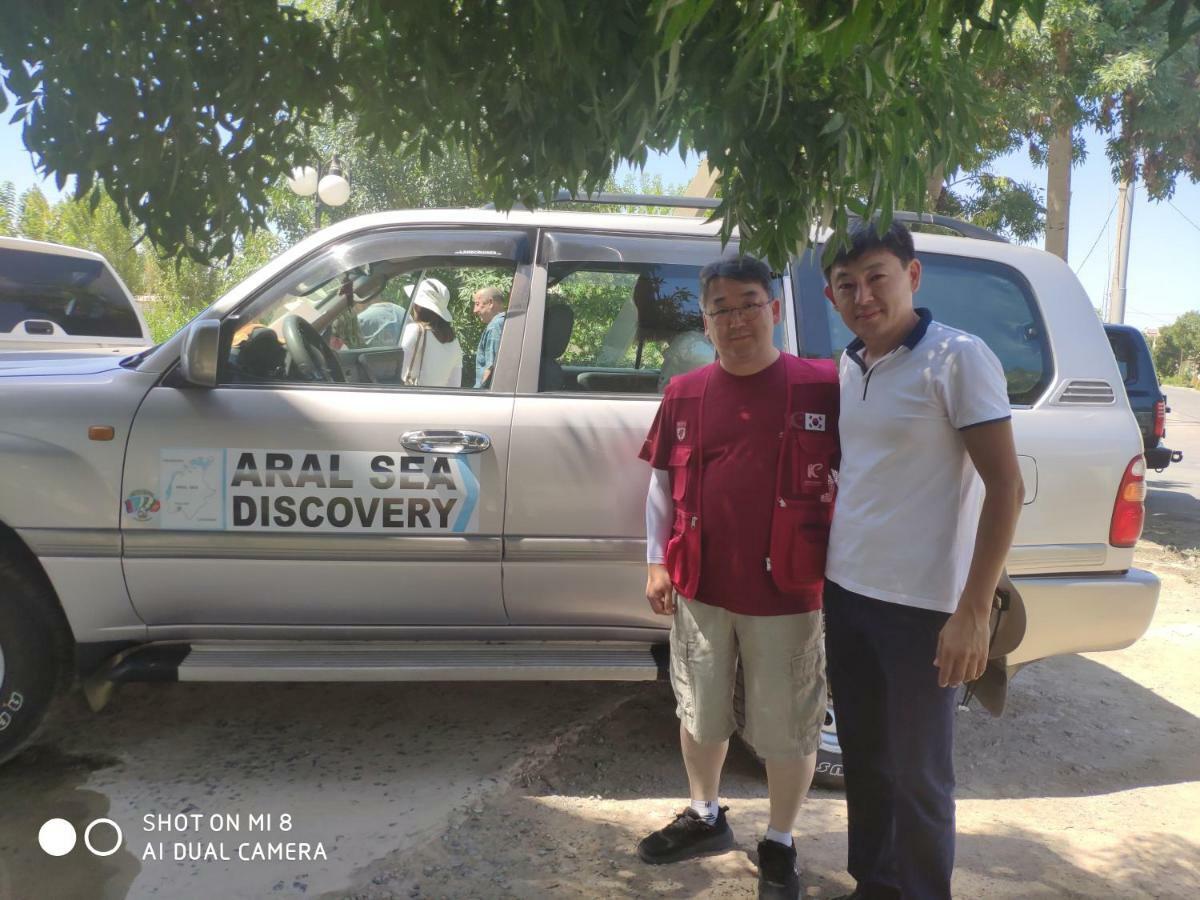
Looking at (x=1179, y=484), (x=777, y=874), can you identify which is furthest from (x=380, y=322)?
(x=1179, y=484)

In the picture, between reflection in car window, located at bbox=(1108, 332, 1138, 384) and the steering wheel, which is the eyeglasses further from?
reflection in car window, located at bbox=(1108, 332, 1138, 384)

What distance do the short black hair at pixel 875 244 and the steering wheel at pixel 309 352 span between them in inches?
72.5

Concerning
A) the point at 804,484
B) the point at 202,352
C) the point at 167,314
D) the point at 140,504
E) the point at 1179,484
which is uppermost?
the point at 167,314

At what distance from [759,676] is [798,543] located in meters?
0.41

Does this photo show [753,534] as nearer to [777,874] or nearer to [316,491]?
[777,874]

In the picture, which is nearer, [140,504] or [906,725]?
[906,725]

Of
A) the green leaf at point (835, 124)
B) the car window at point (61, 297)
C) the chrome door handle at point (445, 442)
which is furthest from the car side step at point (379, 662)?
the car window at point (61, 297)

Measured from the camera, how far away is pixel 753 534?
8.21 feet

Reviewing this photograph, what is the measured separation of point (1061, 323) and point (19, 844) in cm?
383

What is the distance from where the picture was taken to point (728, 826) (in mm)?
2895

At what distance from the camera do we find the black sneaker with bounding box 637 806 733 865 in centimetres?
279

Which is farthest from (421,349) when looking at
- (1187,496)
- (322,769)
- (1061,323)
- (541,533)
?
(1187,496)

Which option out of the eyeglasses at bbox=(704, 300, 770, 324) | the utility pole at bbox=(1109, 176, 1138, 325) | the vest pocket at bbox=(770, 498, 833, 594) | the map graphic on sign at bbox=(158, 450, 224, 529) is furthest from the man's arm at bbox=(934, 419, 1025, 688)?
the utility pole at bbox=(1109, 176, 1138, 325)

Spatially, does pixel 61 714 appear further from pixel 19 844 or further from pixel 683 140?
pixel 683 140
